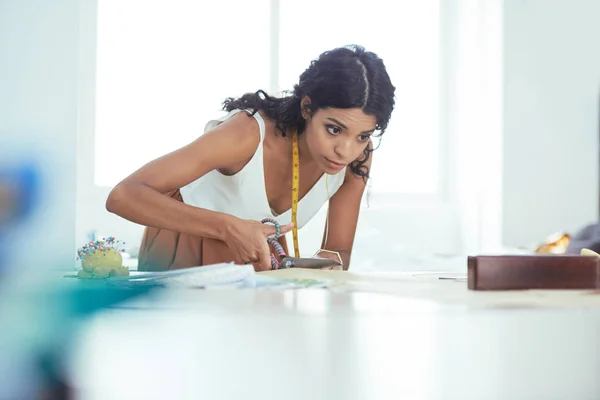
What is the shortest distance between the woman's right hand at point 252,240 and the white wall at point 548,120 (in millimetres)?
3006

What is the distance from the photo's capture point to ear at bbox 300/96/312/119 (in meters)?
1.86

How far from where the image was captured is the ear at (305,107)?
1863 mm

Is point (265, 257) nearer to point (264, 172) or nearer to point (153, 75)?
point (264, 172)

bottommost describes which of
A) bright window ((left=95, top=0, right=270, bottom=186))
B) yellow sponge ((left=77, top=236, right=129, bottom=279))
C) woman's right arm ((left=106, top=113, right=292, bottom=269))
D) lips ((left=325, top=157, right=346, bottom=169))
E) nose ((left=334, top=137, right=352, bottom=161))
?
yellow sponge ((left=77, top=236, right=129, bottom=279))

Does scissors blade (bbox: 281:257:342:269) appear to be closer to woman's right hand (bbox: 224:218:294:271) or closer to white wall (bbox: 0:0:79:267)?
woman's right hand (bbox: 224:218:294:271)

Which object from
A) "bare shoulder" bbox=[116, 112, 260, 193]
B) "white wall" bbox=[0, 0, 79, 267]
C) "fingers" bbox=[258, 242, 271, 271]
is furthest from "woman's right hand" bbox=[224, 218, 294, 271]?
"white wall" bbox=[0, 0, 79, 267]

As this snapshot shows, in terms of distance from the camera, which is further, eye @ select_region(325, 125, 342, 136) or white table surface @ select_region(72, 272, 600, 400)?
eye @ select_region(325, 125, 342, 136)

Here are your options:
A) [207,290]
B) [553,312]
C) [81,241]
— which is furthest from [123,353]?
[81,241]

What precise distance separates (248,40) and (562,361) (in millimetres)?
3900

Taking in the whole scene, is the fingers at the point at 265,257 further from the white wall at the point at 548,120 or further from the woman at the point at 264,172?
the white wall at the point at 548,120

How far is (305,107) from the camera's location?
188 cm

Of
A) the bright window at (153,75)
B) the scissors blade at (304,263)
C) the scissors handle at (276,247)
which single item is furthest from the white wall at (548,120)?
the scissors blade at (304,263)

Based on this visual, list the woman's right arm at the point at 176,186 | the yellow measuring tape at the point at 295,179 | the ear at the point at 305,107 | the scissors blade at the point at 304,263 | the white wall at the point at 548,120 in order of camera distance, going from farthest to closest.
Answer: the white wall at the point at 548,120, the yellow measuring tape at the point at 295,179, the ear at the point at 305,107, the woman's right arm at the point at 176,186, the scissors blade at the point at 304,263

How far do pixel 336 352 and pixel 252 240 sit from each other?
71 centimetres
